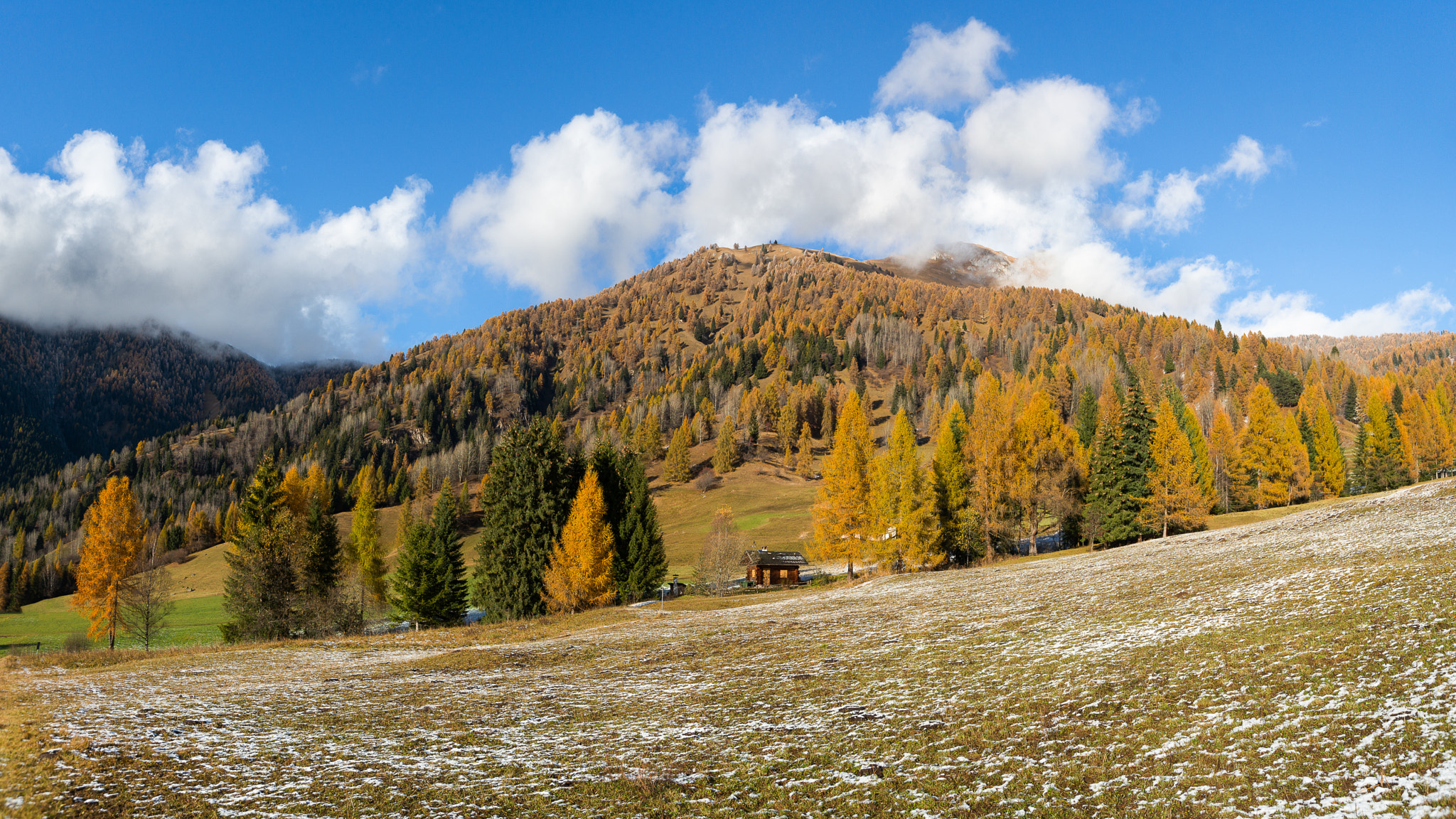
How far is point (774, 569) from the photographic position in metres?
81.6

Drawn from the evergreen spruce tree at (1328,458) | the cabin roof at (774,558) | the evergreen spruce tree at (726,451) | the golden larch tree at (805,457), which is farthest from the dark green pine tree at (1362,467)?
the evergreen spruce tree at (726,451)

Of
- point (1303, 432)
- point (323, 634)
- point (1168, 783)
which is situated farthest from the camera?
point (1303, 432)

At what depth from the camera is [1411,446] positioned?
309ft

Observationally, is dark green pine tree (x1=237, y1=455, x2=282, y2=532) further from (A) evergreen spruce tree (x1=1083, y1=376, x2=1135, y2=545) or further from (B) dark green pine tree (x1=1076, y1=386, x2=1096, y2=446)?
(B) dark green pine tree (x1=1076, y1=386, x2=1096, y2=446)

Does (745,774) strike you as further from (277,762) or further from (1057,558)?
(1057,558)

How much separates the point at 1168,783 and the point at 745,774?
23.1 ft

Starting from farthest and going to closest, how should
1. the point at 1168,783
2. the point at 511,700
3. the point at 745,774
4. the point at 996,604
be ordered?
the point at 996,604, the point at 511,700, the point at 745,774, the point at 1168,783

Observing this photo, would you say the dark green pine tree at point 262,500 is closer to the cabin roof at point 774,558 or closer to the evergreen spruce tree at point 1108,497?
the cabin roof at point 774,558

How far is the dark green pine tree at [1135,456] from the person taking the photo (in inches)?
→ 2327

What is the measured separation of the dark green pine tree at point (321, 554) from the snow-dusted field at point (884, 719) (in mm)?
18001

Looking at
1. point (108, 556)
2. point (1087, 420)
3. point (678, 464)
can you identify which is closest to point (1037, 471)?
point (1087, 420)

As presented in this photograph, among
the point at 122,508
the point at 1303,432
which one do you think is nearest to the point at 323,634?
the point at 122,508

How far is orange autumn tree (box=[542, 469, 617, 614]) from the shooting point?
47.2 meters

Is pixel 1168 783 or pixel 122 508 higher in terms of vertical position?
pixel 122 508
